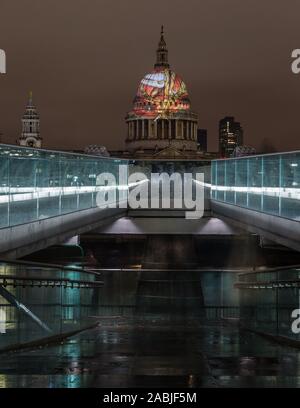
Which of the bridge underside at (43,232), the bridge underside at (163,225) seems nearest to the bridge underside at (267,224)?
the bridge underside at (163,225)

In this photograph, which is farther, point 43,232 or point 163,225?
point 163,225

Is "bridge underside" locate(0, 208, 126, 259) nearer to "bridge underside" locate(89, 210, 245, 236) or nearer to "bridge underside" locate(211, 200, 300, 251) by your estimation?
"bridge underside" locate(211, 200, 300, 251)

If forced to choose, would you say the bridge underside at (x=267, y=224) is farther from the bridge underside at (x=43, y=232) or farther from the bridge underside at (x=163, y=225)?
the bridge underside at (x=43, y=232)

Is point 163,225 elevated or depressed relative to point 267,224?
depressed

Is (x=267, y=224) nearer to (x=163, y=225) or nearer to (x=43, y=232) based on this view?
(x=43, y=232)

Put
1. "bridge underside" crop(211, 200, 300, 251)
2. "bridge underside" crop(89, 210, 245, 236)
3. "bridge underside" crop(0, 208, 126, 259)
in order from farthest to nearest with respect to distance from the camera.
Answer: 1. "bridge underside" crop(89, 210, 245, 236)
2. "bridge underside" crop(211, 200, 300, 251)
3. "bridge underside" crop(0, 208, 126, 259)

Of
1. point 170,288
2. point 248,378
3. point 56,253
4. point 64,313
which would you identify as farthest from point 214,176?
point 248,378

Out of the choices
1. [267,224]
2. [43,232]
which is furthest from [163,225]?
[43,232]

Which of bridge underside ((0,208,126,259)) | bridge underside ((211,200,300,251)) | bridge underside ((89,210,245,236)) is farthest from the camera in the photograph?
bridge underside ((89,210,245,236))

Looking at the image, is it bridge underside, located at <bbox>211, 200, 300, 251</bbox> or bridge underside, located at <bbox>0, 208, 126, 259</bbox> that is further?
bridge underside, located at <bbox>211, 200, 300, 251</bbox>

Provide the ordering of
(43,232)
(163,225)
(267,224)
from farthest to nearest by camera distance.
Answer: (163,225)
(267,224)
(43,232)

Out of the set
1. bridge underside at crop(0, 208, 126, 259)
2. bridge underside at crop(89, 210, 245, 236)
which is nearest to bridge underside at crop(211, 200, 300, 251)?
bridge underside at crop(89, 210, 245, 236)

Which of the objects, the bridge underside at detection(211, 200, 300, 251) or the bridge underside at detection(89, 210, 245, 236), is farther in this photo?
the bridge underside at detection(89, 210, 245, 236)
